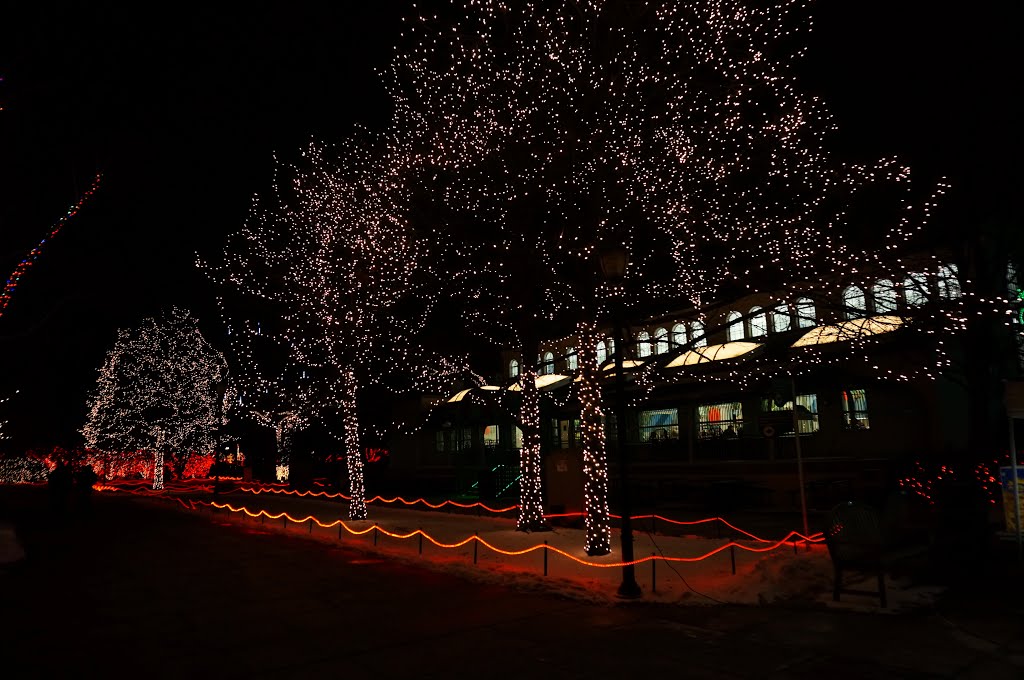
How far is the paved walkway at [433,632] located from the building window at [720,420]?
15.2 meters

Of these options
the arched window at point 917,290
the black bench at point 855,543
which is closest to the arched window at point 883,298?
the arched window at point 917,290

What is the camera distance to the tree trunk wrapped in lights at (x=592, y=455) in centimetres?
1334

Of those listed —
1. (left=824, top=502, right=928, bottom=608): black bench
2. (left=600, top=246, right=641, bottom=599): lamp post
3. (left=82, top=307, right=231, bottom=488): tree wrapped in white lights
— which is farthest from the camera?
(left=82, top=307, right=231, bottom=488): tree wrapped in white lights

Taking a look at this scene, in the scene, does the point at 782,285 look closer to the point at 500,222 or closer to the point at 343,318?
the point at 500,222

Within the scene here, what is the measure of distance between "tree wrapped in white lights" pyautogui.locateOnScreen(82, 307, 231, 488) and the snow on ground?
28.3m

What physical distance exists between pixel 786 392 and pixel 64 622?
40.3ft

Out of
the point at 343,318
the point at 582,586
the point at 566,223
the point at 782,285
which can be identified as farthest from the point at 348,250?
the point at 582,586

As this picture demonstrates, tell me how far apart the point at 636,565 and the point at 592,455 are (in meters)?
2.71

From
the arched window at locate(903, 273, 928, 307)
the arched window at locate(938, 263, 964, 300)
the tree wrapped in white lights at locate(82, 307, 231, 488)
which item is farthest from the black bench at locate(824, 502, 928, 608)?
the tree wrapped in white lights at locate(82, 307, 231, 488)

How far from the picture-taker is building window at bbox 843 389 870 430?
20.6m

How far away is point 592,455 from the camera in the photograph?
46.1ft

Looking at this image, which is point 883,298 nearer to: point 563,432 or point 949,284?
point 949,284

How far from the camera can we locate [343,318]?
2058 cm

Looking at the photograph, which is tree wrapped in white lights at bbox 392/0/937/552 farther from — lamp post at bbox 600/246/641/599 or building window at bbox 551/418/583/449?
building window at bbox 551/418/583/449
